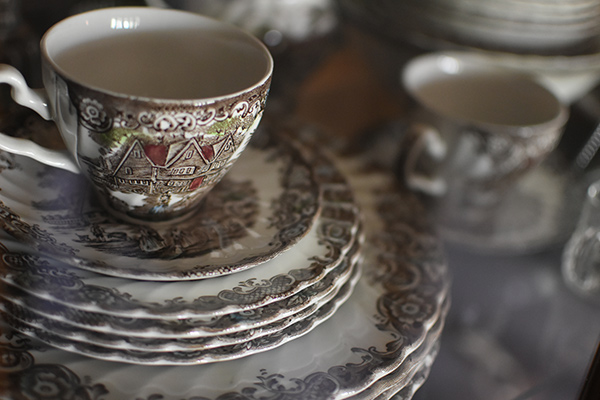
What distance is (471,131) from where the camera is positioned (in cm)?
46

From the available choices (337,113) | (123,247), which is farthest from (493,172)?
(123,247)

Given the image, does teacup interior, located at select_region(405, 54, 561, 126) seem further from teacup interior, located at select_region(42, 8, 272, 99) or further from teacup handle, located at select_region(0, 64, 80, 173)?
A: teacup handle, located at select_region(0, 64, 80, 173)

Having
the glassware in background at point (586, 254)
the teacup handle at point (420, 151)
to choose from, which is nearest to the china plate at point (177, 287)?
the teacup handle at point (420, 151)

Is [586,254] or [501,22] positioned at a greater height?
[501,22]

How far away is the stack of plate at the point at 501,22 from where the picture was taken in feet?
1.72

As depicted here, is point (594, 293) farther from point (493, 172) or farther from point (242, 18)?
point (242, 18)

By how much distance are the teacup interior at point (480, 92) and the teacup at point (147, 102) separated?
0.65 feet

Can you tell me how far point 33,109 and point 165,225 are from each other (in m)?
0.10

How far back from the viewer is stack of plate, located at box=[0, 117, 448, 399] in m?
0.27

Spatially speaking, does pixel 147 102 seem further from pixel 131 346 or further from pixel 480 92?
pixel 480 92

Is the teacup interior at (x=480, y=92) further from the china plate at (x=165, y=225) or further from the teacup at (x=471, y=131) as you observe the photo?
the china plate at (x=165, y=225)

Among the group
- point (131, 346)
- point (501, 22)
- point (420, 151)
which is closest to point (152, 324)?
point (131, 346)

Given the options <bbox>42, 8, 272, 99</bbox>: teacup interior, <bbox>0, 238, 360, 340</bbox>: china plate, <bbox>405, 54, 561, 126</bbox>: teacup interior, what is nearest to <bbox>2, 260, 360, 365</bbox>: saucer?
<bbox>0, 238, 360, 340</bbox>: china plate

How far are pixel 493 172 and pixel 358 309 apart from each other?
0.21 m
